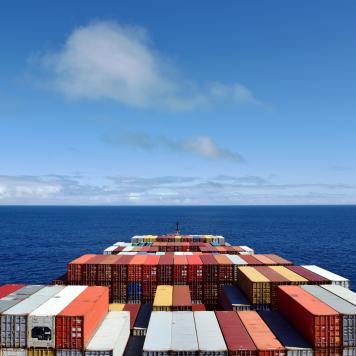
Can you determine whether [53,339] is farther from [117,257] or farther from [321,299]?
[117,257]

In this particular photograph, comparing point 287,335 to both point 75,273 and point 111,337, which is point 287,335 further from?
point 75,273

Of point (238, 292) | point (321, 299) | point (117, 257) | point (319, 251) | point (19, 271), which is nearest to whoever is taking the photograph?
point (321, 299)

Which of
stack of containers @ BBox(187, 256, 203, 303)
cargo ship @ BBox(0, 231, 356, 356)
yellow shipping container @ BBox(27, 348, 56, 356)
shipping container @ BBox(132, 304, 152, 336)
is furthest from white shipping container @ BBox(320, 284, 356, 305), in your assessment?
yellow shipping container @ BBox(27, 348, 56, 356)

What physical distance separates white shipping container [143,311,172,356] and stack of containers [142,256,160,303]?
1467cm

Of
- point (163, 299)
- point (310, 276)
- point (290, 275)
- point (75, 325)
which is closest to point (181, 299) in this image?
point (163, 299)

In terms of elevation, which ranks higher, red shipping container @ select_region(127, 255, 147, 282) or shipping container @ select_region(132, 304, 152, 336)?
red shipping container @ select_region(127, 255, 147, 282)

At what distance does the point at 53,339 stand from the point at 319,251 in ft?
357

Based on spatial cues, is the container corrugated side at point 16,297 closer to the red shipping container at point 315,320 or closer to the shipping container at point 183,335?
the shipping container at point 183,335

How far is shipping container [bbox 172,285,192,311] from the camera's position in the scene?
33.0 meters

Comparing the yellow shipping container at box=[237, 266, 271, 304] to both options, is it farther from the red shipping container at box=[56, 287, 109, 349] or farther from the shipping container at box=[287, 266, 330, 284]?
the red shipping container at box=[56, 287, 109, 349]

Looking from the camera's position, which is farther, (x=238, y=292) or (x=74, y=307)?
(x=238, y=292)

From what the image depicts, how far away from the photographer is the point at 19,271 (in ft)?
286

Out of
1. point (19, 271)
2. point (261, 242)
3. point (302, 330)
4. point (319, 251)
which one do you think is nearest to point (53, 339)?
point (302, 330)

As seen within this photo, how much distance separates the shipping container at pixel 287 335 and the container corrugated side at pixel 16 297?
2158 cm
